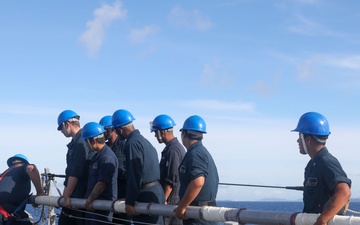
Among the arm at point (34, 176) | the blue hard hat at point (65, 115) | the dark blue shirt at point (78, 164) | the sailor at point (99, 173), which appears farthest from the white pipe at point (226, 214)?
the arm at point (34, 176)

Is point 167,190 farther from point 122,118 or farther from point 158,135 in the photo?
point 122,118

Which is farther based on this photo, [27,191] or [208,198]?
[27,191]

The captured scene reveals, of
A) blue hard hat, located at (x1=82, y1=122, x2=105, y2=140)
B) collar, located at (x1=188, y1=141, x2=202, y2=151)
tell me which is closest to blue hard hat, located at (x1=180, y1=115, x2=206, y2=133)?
collar, located at (x1=188, y1=141, x2=202, y2=151)

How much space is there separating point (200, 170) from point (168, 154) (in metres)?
1.49

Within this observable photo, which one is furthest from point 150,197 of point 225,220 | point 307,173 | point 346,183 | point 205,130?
point 346,183

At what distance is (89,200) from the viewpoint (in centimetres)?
785

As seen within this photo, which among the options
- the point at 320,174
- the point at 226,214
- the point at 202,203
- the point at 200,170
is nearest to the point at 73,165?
the point at 202,203

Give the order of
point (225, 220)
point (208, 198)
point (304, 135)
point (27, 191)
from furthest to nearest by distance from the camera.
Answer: point (27, 191)
point (208, 198)
point (225, 220)
point (304, 135)

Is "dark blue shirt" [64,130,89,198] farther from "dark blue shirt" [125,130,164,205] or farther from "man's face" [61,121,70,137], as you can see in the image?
"dark blue shirt" [125,130,164,205]

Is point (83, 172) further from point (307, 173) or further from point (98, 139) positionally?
point (307, 173)

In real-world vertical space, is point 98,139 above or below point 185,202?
above

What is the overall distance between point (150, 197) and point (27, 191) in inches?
119

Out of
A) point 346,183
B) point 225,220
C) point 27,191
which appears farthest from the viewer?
point 27,191

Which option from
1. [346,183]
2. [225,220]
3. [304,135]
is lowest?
[225,220]
